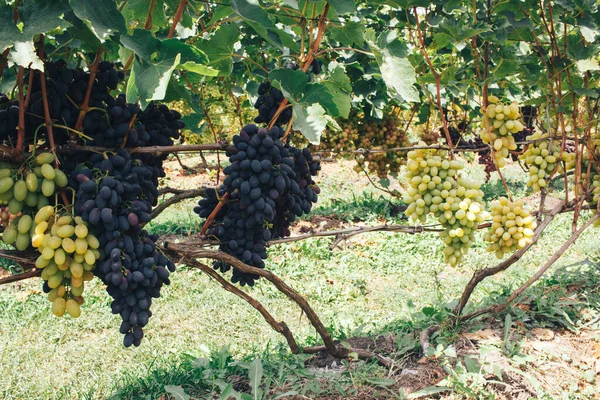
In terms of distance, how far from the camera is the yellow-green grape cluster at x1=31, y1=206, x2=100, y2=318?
138 cm

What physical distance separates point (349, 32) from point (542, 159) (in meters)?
1.30

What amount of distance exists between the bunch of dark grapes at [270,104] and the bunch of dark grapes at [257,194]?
71 mm

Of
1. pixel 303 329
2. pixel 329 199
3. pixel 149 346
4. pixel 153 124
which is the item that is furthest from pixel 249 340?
pixel 329 199

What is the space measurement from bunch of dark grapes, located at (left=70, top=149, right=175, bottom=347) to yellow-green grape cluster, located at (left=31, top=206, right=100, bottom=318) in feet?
0.13

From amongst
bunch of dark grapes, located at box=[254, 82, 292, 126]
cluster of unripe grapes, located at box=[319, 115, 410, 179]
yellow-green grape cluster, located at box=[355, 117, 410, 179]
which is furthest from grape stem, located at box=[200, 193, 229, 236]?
yellow-green grape cluster, located at box=[355, 117, 410, 179]

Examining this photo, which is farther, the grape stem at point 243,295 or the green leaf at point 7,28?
the grape stem at point 243,295

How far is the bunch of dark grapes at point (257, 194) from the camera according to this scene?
168 centimetres

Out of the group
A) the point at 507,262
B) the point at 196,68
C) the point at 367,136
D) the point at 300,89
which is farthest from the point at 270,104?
the point at 367,136

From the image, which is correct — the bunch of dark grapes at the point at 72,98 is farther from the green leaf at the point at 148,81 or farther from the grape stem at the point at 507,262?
the grape stem at the point at 507,262

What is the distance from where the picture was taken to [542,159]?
2.62 meters

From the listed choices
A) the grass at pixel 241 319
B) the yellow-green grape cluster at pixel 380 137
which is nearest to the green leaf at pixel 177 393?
the grass at pixel 241 319

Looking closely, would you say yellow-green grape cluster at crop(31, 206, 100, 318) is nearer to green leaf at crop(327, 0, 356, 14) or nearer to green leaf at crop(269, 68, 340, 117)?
green leaf at crop(269, 68, 340, 117)

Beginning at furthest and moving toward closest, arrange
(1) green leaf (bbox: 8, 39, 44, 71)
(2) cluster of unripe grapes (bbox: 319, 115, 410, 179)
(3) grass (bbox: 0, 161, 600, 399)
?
(2) cluster of unripe grapes (bbox: 319, 115, 410, 179)
(3) grass (bbox: 0, 161, 600, 399)
(1) green leaf (bbox: 8, 39, 44, 71)

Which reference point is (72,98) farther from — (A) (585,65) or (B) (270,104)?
(A) (585,65)
